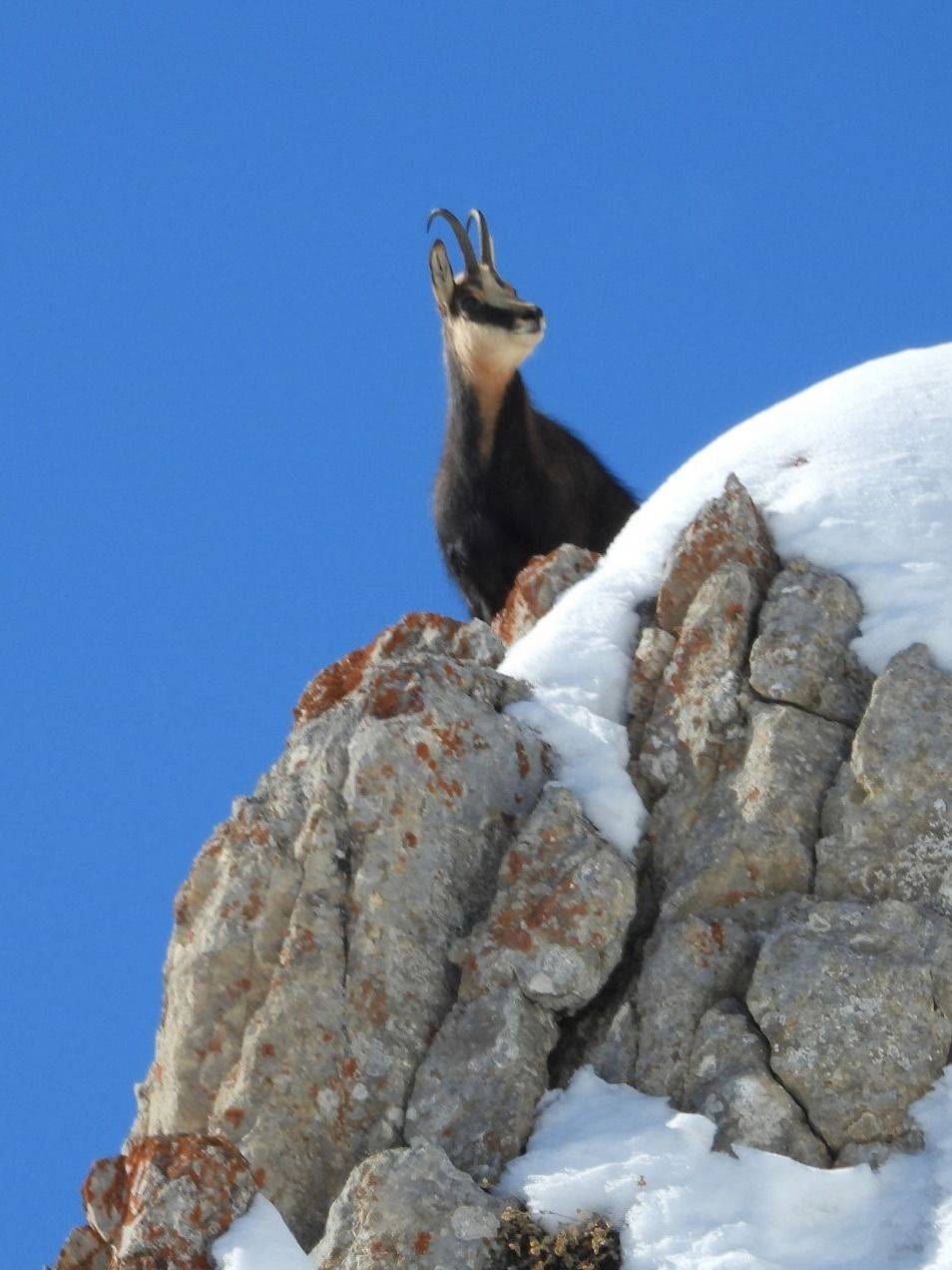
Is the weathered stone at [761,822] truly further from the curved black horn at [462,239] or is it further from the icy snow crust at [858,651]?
the curved black horn at [462,239]

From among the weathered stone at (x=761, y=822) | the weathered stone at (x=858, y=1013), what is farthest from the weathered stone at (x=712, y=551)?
the weathered stone at (x=858, y=1013)

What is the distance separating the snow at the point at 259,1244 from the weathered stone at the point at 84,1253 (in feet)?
2.74

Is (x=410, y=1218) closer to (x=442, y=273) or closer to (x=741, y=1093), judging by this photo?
(x=741, y=1093)

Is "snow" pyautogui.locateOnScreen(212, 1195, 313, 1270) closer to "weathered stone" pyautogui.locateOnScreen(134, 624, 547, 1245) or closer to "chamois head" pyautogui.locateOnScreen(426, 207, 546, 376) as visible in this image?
"weathered stone" pyautogui.locateOnScreen(134, 624, 547, 1245)

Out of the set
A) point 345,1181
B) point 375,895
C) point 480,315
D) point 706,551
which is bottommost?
point 345,1181

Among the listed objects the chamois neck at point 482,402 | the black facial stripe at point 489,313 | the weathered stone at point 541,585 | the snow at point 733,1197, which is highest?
the black facial stripe at point 489,313

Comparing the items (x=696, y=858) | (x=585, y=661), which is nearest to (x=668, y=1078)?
(x=696, y=858)

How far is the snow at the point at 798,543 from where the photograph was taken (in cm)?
805

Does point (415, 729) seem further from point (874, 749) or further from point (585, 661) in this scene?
point (874, 749)

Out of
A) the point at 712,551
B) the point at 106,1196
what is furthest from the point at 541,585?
the point at 106,1196

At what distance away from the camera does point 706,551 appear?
8.56 m

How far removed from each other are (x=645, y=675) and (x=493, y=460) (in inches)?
224

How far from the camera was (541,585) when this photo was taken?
9742 mm

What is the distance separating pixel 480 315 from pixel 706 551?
5.79 metres
